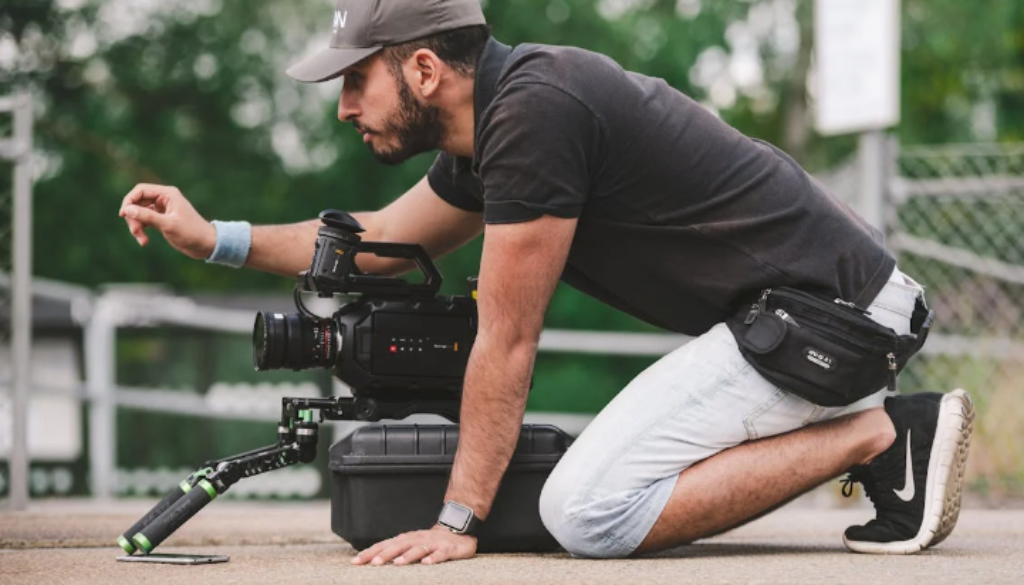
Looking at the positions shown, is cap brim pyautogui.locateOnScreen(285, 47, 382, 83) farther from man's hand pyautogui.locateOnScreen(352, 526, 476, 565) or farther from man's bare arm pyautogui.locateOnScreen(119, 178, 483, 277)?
man's hand pyautogui.locateOnScreen(352, 526, 476, 565)

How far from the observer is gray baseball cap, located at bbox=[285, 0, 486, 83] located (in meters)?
3.03

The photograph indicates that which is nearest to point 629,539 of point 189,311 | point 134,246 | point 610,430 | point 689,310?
point 610,430

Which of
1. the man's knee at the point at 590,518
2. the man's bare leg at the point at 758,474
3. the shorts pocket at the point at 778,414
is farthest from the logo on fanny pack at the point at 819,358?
the man's knee at the point at 590,518

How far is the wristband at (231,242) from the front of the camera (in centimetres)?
340

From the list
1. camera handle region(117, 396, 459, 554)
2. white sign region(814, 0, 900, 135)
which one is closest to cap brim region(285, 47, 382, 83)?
camera handle region(117, 396, 459, 554)

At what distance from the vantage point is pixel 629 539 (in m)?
3.01

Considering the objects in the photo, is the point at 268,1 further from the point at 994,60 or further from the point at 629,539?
the point at 629,539

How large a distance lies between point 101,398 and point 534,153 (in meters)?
4.62

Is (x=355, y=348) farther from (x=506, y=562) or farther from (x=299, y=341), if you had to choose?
(x=506, y=562)

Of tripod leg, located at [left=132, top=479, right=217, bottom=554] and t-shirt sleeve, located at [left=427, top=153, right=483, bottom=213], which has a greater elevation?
t-shirt sleeve, located at [left=427, top=153, right=483, bottom=213]

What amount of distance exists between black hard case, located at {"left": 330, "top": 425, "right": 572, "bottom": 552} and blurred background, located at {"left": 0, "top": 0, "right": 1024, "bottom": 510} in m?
2.38

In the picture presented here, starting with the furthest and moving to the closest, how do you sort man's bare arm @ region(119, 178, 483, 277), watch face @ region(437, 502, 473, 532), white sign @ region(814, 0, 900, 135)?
white sign @ region(814, 0, 900, 135) → man's bare arm @ region(119, 178, 483, 277) → watch face @ region(437, 502, 473, 532)

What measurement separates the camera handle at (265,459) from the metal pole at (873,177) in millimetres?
2550

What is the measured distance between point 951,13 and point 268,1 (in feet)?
20.8
